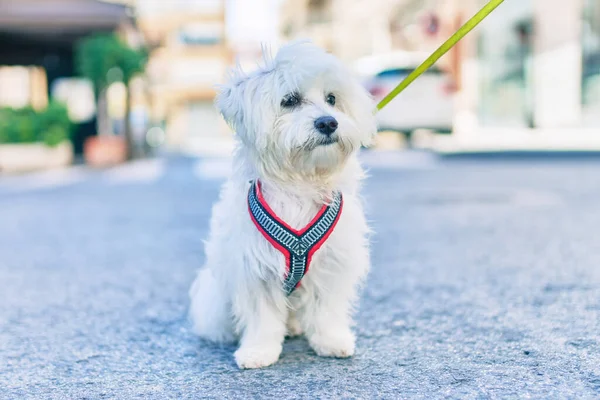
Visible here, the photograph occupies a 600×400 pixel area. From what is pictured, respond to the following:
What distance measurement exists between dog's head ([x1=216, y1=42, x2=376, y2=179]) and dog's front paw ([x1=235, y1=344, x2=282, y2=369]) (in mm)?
734

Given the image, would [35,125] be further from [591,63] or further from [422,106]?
[591,63]

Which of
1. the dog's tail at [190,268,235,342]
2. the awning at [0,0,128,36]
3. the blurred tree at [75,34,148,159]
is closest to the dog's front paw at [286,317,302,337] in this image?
the dog's tail at [190,268,235,342]

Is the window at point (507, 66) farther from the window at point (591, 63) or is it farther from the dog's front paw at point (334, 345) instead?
the dog's front paw at point (334, 345)

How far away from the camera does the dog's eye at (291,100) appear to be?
2.72 metres

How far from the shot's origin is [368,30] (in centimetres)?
3638

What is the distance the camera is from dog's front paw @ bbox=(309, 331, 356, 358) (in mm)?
2947

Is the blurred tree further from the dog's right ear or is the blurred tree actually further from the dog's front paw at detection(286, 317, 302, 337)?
the dog's right ear

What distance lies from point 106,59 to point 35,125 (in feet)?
7.12

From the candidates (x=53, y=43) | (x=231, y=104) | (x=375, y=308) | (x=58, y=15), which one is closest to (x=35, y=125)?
(x=58, y=15)

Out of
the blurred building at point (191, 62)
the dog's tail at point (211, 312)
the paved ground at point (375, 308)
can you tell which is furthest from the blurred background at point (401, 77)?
the blurred building at point (191, 62)

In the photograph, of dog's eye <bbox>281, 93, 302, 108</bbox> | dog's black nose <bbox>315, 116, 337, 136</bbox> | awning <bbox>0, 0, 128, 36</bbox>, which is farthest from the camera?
awning <bbox>0, 0, 128, 36</bbox>

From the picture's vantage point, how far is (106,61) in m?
15.9

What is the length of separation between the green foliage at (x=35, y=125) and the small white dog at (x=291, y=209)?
45.1 ft

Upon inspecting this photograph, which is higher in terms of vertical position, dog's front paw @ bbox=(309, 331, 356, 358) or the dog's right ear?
the dog's right ear
